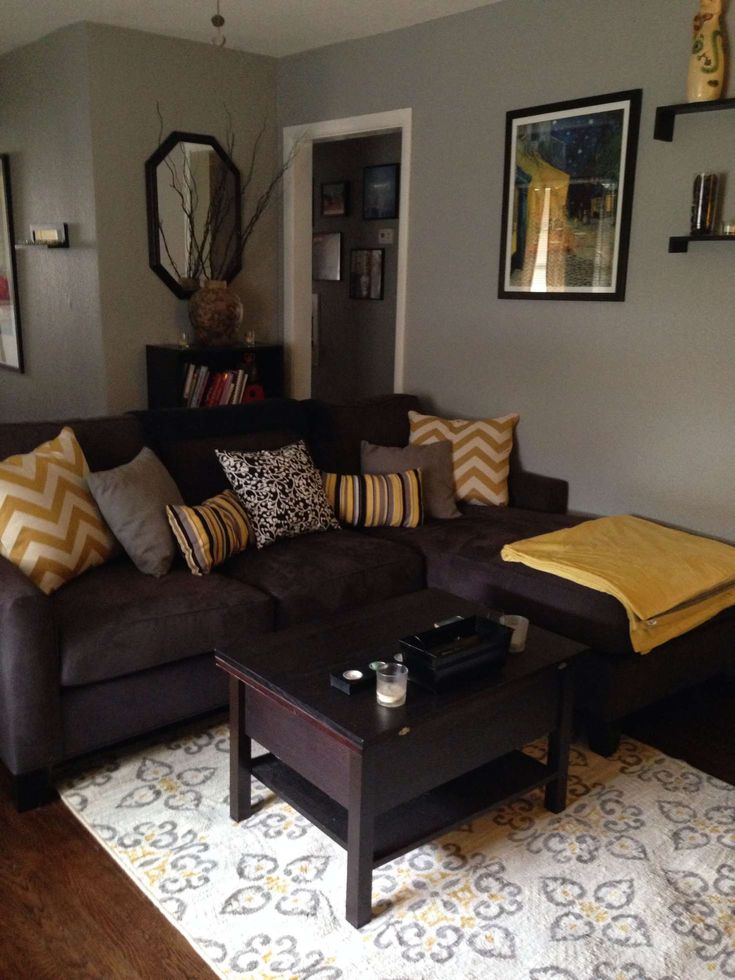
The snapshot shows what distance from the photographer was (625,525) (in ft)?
10.7

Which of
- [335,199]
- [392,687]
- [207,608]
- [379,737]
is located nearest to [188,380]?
[207,608]

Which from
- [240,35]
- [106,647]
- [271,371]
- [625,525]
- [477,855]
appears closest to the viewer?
[477,855]

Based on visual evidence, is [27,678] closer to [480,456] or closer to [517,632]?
[517,632]

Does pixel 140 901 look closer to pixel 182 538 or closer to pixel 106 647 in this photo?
pixel 106 647

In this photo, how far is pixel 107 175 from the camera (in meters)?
4.09

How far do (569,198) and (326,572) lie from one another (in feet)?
5.97

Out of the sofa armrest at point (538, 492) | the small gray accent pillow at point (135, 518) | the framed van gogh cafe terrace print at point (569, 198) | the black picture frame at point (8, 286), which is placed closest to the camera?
the small gray accent pillow at point (135, 518)

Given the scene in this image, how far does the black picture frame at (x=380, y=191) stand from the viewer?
5.35 m

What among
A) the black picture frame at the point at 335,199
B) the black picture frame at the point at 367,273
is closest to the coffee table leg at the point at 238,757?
the black picture frame at the point at 367,273

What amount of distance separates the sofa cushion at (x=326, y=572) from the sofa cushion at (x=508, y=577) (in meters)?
0.13

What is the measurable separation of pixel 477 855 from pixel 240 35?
3756 mm

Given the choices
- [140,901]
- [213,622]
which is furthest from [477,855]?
[213,622]

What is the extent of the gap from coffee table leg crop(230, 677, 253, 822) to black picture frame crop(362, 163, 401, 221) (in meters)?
3.86

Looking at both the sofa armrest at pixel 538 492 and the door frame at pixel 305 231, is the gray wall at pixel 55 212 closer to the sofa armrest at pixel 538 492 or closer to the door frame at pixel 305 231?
the door frame at pixel 305 231
